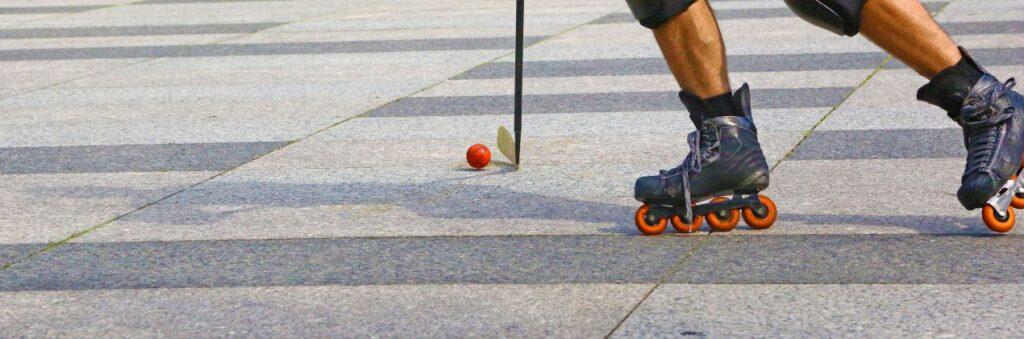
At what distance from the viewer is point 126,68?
29.0 feet

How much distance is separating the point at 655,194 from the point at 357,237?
803 mm

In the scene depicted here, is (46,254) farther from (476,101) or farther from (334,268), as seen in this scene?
(476,101)

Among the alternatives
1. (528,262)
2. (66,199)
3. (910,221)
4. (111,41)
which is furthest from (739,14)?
(528,262)

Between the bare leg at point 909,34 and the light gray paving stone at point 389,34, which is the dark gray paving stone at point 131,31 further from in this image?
the bare leg at point 909,34

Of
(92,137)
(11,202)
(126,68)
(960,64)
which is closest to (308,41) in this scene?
(126,68)

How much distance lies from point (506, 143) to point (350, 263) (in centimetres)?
144

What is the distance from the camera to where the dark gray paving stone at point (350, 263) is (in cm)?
361

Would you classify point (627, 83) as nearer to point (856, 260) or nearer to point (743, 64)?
point (743, 64)

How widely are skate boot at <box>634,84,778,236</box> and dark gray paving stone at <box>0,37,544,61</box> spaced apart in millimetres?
5245

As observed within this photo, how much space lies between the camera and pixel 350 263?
3795 millimetres

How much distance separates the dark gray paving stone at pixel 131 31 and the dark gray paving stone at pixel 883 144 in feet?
20.0

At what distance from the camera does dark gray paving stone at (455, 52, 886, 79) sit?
7699 millimetres

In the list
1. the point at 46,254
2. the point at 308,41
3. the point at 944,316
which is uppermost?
the point at 944,316

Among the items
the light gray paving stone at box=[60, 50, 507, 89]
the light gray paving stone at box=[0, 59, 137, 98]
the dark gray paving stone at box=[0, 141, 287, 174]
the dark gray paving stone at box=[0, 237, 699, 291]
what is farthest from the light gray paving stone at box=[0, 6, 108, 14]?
the dark gray paving stone at box=[0, 237, 699, 291]
